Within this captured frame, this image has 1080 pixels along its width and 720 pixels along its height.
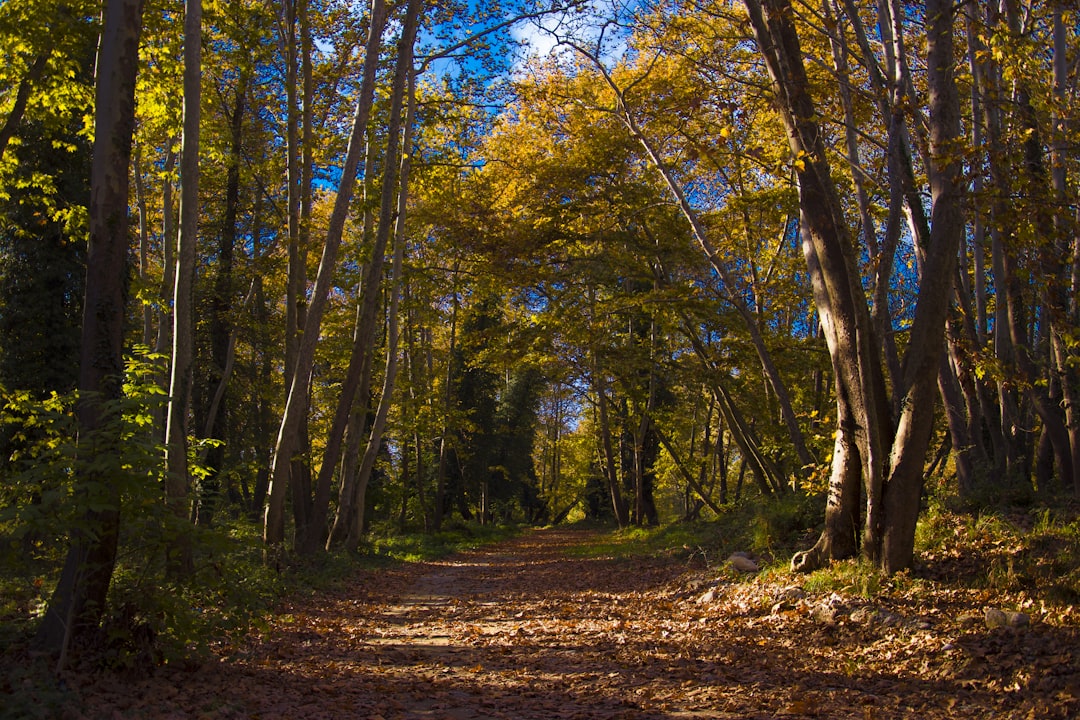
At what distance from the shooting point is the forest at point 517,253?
5586 mm

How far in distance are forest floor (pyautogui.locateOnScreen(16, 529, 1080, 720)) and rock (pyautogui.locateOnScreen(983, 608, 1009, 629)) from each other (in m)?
0.06

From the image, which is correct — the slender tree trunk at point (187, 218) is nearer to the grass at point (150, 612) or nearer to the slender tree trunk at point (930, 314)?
the grass at point (150, 612)

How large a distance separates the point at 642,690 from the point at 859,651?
191cm

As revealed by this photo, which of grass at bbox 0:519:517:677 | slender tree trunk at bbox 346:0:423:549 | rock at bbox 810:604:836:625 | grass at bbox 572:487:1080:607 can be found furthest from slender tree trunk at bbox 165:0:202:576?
grass at bbox 572:487:1080:607

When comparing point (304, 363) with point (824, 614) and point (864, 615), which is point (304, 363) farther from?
point (864, 615)

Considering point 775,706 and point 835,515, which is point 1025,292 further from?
point 775,706

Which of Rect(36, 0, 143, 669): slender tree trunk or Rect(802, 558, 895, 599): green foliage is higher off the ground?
Rect(36, 0, 143, 669): slender tree trunk

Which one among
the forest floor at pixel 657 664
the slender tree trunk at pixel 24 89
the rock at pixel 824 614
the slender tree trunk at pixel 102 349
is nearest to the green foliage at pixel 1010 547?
the forest floor at pixel 657 664

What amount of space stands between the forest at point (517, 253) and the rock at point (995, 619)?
709 mm

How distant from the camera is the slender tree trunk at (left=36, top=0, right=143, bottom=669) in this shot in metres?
4.77

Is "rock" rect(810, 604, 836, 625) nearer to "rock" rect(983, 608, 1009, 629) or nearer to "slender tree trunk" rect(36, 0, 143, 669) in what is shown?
"rock" rect(983, 608, 1009, 629)

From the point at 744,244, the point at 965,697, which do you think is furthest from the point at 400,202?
the point at 965,697

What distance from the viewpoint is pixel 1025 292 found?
9141mm

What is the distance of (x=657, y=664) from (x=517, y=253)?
11717 millimetres
